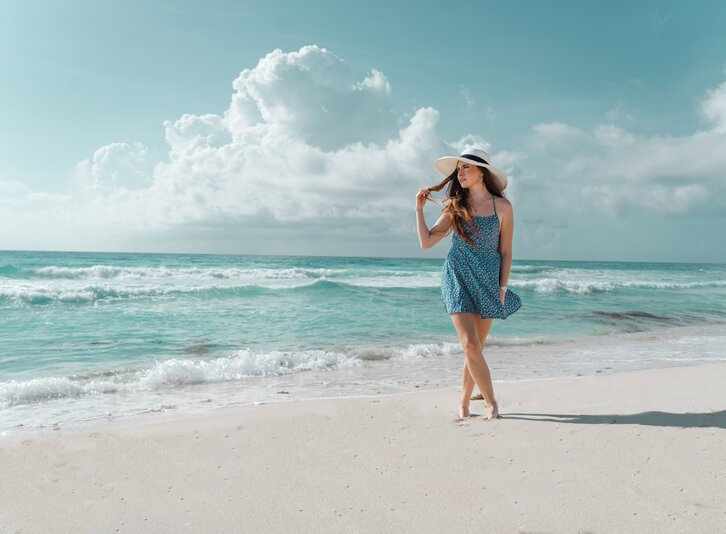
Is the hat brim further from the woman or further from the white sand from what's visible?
the white sand

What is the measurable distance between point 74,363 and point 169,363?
190 cm

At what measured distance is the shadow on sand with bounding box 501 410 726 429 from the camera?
380 centimetres

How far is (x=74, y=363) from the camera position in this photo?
24.8 feet

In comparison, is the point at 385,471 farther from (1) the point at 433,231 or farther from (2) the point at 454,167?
(2) the point at 454,167

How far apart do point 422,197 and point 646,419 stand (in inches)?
94.8

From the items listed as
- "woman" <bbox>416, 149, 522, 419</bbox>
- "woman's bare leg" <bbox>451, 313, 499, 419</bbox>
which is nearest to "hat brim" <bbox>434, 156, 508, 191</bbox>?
"woman" <bbox>416, 149, 522, 419</bbox>

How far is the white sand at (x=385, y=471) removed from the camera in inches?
100.0

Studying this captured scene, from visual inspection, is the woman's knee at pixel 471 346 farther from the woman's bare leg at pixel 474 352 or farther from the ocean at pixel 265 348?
the ocean at pixel 265 348

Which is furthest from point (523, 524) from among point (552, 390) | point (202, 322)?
point (202, 322)

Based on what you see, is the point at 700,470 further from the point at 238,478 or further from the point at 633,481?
the point at 238,478

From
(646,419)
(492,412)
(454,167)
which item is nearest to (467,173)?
(454,167)

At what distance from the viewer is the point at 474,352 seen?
404 cm

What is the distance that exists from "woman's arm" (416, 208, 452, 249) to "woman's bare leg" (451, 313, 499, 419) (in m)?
0.61

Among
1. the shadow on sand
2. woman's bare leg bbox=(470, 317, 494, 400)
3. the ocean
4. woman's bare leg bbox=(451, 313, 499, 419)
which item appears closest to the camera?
the shadow on sand
